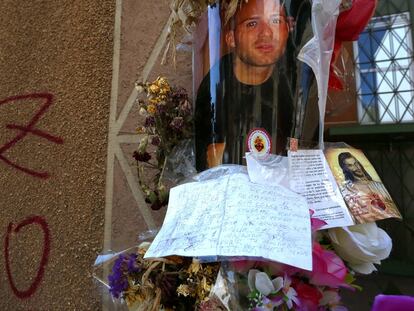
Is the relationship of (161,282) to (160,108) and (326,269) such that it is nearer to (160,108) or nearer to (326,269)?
(326,269)

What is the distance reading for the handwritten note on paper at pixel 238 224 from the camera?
1340 millimetres

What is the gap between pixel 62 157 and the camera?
8.71ft

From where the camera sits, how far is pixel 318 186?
1.58 meters

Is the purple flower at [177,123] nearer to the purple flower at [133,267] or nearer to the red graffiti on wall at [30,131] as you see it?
the purple flower at [133,267]

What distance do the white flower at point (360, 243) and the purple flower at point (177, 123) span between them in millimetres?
645

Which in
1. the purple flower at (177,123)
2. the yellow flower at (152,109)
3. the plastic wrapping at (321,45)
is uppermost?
the plastic wrapping at (321,45)

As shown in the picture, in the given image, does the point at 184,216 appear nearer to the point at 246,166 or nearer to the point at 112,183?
the point at 246,166

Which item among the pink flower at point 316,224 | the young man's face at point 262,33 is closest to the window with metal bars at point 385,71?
the young man's face at point 262,33

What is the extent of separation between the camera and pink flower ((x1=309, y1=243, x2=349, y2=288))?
1.42m

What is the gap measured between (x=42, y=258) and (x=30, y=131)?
0.73 meters

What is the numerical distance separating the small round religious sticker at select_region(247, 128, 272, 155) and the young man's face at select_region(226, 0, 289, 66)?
0.23 metres

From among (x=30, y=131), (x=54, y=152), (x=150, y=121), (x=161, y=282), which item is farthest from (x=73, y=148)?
(x=161, y=282)

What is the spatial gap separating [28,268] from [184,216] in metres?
1.52

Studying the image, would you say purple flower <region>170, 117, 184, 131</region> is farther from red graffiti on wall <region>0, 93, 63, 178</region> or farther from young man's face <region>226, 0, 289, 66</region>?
red graffiti on wall <region>0, 93, 63, 178</region>
